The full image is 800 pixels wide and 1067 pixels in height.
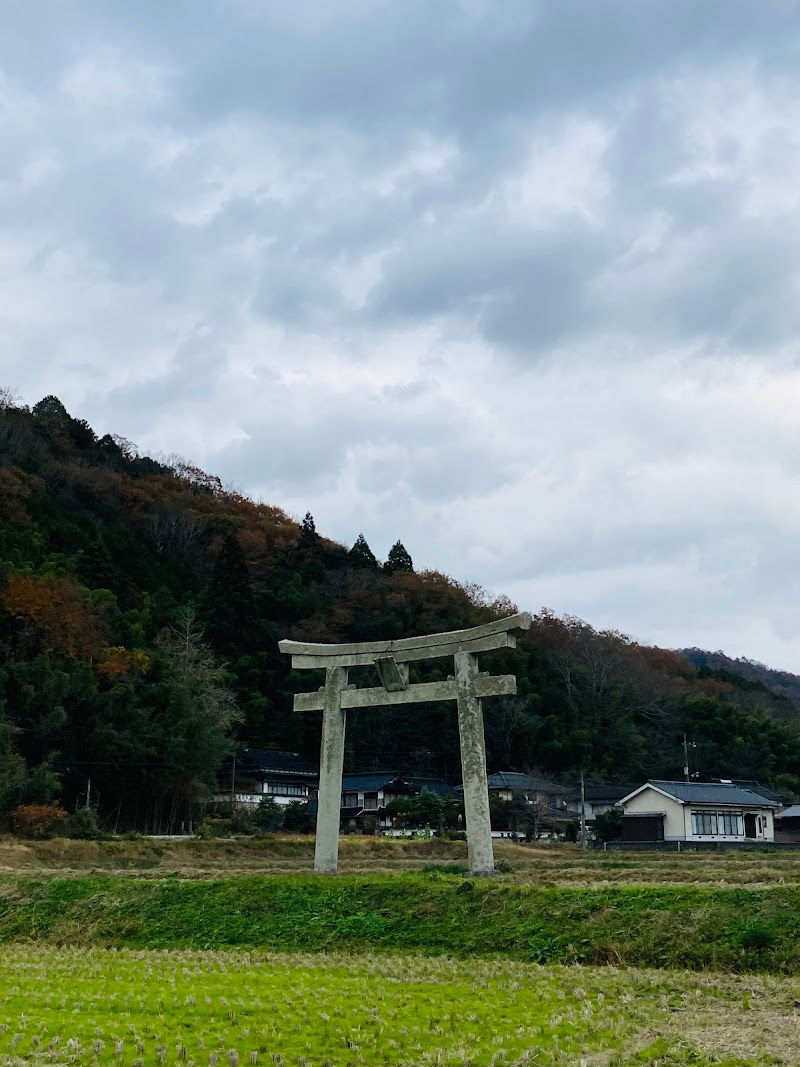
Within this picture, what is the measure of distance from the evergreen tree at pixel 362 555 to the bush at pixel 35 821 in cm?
4192

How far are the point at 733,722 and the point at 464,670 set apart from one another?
154 ft

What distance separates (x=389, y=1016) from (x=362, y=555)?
68845mm

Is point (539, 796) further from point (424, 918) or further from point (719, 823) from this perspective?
point (424, 918)

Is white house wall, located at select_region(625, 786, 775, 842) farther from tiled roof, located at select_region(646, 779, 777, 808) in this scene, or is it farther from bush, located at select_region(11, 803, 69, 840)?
bush, located at select_region(11, 803, 69, 840)

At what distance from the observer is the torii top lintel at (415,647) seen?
22.5m

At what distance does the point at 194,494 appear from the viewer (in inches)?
3278

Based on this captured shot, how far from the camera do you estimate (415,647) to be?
930 inches

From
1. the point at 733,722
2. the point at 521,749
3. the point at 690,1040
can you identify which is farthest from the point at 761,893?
the point at 733,722

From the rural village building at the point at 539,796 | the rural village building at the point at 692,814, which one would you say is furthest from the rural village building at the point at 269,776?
the rural village building at the point at 692,814

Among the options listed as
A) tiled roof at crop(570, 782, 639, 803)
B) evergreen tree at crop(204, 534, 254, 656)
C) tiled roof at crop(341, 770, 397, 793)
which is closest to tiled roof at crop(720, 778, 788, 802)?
tiled roof at crop(570, 782, 639, 803)

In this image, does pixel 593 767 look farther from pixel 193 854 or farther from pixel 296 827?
pixel 193 854

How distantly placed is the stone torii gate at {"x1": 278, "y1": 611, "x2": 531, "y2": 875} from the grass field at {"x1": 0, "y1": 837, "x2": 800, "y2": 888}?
1.10 metres

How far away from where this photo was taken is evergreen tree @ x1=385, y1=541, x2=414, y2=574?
251 ft

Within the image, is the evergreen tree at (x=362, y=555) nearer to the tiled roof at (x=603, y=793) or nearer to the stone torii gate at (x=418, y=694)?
the tiled roof at (x=603, y=793)
